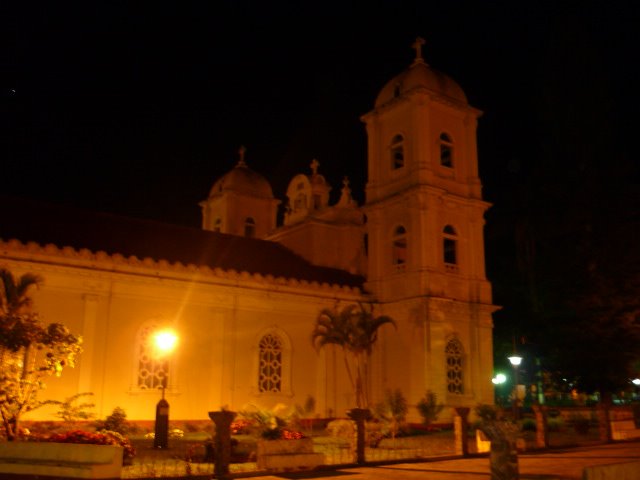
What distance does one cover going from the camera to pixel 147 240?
30.0m

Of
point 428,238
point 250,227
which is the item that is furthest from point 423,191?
point 250,227

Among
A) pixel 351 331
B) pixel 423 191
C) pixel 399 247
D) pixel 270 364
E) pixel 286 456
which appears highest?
pixel 423 191

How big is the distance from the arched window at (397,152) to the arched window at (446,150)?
1.89 m

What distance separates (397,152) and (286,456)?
21.2 meters

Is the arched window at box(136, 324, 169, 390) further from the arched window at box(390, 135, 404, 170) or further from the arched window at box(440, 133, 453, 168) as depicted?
the arched window at box(440, 133, 453, 168)

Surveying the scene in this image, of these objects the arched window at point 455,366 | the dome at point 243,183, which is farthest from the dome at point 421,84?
the arched window at point 455,366

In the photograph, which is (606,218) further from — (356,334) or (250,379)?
(250,379)

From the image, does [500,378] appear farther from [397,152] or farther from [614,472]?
[614,472]

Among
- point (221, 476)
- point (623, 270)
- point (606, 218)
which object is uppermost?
point (606, 218)

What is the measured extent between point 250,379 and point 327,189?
47.9 feet

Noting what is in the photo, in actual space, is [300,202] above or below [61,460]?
above

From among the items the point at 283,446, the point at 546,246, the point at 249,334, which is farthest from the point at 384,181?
the point at 283,446

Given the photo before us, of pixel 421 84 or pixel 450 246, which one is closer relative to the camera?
pixel 421 84

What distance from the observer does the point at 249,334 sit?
28.3m
